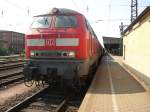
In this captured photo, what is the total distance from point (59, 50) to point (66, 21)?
1.15m

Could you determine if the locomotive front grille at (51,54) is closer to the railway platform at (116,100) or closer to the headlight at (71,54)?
the headlight at (71,54)

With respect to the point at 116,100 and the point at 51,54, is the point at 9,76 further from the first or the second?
the point at 116,100

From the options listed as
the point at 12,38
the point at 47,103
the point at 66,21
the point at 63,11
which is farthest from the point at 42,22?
the point at 12,38

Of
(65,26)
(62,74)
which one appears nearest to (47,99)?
(62,74)

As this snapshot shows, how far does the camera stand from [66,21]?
11.2m

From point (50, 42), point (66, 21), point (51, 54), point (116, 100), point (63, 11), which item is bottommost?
point (116, 100)

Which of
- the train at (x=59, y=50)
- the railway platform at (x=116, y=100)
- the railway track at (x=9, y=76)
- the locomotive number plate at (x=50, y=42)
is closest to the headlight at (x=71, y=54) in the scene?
the train at (x=59, y=50)

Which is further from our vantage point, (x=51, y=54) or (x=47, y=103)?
(x=51, y=54)

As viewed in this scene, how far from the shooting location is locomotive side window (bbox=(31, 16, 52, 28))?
11.4 metres

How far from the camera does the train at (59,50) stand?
1065 centimetres

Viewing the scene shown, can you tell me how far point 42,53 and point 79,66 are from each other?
147cm

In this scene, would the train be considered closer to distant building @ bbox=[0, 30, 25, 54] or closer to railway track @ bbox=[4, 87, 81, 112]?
railway track @ bbox=[4, 87, 81, 112]

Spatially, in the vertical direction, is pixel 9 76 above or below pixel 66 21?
below

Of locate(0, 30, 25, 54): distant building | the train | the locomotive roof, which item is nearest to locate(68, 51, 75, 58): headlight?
the train
